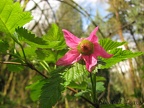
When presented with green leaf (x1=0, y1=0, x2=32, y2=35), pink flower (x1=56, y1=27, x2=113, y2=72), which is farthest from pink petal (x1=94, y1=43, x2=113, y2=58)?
green leaf (x1=0, y1=0, x2=32, y2=35)

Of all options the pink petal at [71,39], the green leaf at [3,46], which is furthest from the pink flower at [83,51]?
the green leaf at [3,46]

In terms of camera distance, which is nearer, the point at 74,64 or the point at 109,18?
the point at 74,64

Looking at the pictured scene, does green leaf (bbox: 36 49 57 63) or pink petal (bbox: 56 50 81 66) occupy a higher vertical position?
green leaf (bbox: 36 49 57 63)

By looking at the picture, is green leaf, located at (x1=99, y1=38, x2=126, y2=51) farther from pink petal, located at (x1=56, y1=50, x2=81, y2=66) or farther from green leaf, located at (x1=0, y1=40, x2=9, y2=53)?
green leaf, located at (x1=0, y1=40, x2=9, y2=53)

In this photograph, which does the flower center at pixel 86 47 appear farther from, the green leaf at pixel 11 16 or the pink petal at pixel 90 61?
the green leaf at pixel 11 16

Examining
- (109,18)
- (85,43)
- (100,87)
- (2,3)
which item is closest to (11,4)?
(2,3)

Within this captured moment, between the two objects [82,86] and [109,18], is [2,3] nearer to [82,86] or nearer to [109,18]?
[82,86]

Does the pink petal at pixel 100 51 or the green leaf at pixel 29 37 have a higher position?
the green leaf at pixel 29 37
